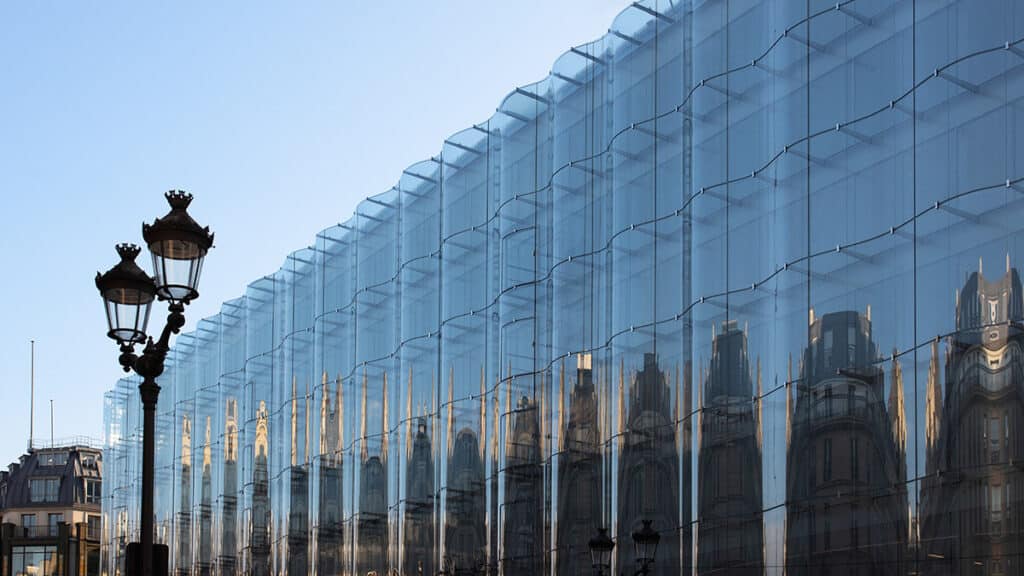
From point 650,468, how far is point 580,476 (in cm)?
318

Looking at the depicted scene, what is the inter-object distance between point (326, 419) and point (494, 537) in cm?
1271

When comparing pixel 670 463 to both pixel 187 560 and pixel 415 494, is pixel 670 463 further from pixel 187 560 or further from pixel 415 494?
pixel 187 560

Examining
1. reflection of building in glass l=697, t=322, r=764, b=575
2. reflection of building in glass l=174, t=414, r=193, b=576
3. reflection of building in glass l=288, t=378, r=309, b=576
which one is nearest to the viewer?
reflection of building in glass l=697, t=322, r=764, b=575

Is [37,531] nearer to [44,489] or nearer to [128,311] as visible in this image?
[44,489]

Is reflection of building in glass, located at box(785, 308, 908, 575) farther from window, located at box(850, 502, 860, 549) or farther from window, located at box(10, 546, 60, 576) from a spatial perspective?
window, located at box(10, 546, 60, 576)

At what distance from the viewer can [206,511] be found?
6159 cm

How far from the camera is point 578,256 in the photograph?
125 feet

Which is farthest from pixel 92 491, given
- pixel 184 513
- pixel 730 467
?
pixel 730 467

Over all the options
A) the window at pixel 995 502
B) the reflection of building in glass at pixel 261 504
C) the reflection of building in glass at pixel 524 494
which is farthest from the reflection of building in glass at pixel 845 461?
the reflection of building in glass at pixel 261 504

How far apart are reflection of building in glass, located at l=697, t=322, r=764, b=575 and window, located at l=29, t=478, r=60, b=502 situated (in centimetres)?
9824

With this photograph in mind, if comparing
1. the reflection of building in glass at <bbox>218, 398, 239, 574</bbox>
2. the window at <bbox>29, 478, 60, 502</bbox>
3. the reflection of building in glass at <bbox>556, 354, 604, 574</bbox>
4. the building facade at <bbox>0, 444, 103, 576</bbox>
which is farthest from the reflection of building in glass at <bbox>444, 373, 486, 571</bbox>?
the window at <bbox>29, 478, 60, 502</bbox>

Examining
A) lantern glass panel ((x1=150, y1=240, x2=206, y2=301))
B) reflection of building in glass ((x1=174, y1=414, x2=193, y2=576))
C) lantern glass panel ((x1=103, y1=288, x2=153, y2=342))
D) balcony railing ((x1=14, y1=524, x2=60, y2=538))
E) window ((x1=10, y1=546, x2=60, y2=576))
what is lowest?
window ((x1=10, y1=546, x2=60, y2=576))

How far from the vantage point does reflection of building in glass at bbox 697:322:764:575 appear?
30703mm

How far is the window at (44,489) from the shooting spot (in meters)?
122
